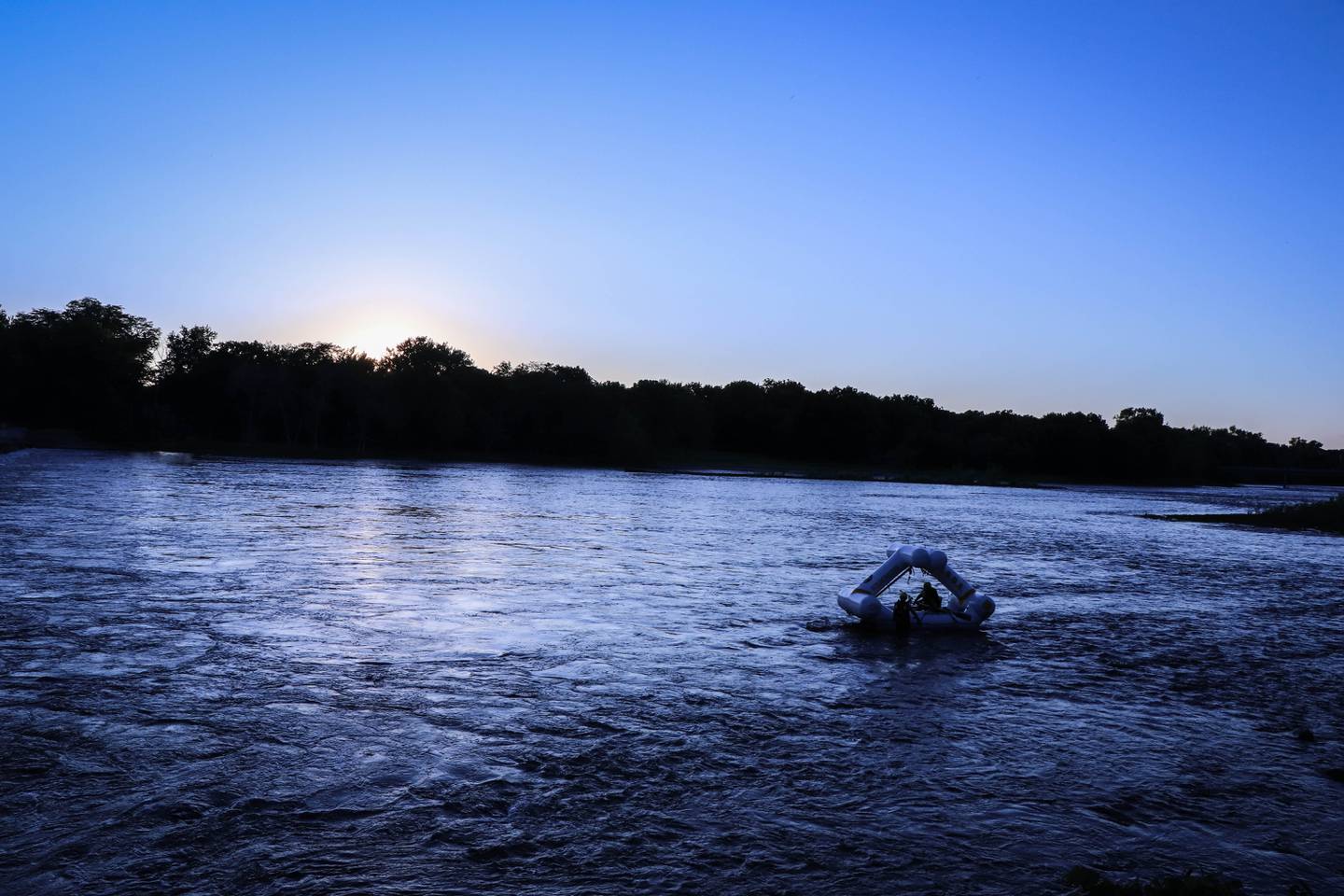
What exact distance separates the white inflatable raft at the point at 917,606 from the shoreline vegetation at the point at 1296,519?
48967 millimetres

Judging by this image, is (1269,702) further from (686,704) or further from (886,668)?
(686,704)

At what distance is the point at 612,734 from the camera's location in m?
9.96

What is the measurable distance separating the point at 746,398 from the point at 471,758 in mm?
186529

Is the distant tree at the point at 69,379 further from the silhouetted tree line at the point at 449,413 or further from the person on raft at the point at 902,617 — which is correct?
the person on raft at the point at 902,617

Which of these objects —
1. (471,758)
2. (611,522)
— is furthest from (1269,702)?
(611,522)

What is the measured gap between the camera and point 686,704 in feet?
37.1

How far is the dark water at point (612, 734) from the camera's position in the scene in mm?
6898

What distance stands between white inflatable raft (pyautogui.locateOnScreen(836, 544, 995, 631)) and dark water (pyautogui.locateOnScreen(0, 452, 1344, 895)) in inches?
22.7

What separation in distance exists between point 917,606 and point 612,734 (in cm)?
931

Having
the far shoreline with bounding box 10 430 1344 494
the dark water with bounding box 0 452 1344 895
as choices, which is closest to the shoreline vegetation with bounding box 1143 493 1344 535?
the far shoreline with bounding box 10 430 1344 494

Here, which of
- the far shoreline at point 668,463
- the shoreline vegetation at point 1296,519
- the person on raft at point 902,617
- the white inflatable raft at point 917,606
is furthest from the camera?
the far shoreline at point 668,463

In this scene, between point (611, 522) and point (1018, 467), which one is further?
point (1018, 467)

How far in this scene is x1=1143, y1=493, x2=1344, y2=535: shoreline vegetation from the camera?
58.2m

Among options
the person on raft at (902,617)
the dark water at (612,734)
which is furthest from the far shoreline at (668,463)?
the dark water at (612,734)
